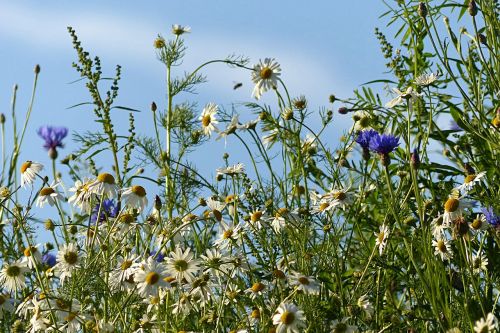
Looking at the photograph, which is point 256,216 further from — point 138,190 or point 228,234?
point 138,190

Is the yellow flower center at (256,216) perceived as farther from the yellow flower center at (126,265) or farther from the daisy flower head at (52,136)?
the daisy flower head at (52,136)

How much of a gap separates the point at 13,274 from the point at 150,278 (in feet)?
1.79

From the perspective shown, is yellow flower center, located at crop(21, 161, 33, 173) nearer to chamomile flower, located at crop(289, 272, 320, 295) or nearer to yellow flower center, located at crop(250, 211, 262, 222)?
yellow flower center, located at crop(250, 211, 262, 222)

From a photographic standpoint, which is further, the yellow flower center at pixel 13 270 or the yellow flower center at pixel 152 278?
the yellow flower center at pixel 13 270

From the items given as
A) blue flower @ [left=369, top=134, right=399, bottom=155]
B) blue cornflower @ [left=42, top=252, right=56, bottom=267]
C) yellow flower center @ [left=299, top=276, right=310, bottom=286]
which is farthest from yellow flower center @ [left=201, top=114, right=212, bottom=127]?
yellow flower center @ [left=299, top=276, right=310, bottom=286]

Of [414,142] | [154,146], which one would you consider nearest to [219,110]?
[154,146]

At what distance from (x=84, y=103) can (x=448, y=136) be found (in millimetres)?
1205

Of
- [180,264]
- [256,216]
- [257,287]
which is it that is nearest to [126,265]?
[180,264]

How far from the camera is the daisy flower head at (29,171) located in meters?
2.70

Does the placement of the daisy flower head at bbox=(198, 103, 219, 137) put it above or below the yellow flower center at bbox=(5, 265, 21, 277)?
above

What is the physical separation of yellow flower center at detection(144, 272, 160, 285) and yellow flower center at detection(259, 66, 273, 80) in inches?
35.6

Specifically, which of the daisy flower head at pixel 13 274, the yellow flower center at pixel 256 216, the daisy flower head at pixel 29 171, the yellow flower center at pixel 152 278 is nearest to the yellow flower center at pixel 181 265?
the yellow flower center at pixel 152 278

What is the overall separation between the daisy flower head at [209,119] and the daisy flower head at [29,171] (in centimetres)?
60

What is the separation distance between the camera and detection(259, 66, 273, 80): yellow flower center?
2893 mm
